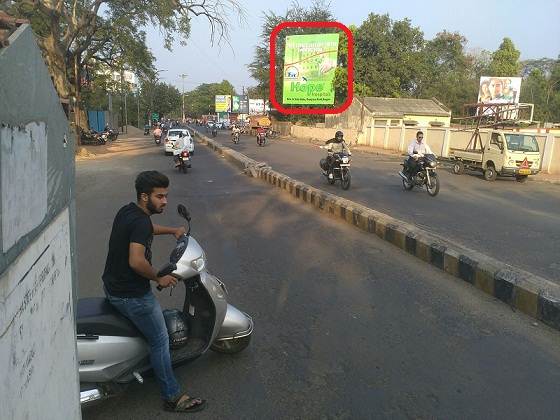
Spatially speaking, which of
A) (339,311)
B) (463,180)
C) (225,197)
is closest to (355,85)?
(463,180)

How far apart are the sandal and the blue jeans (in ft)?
0.10

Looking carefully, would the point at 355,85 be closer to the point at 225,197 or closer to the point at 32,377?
the point at 225,197

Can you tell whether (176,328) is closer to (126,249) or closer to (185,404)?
(185,404)

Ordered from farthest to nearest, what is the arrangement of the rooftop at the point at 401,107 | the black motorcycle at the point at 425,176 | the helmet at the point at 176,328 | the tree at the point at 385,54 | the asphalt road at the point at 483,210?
the tree at the point at 385,54, the rooftop at the point at 401,107, the black motorcycle at the point at 425,176, the asphalt road at the point at 483,210, the helmet at the point at 176,328

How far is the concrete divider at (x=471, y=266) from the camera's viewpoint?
161 inches

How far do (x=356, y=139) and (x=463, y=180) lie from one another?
2035 centimetres

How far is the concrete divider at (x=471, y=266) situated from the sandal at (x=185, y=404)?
A: 9.53ft

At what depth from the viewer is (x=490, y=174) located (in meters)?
15.3

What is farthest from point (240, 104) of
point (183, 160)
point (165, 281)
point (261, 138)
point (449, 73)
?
point (165, 281)

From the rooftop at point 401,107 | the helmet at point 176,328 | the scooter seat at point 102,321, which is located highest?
the rooftop at point 401,107

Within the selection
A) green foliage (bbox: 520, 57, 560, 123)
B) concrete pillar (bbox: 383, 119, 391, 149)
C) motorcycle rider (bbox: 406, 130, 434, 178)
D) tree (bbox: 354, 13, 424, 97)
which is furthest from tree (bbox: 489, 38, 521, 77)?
motorcycle rider (bbox: 406, 130, 434, 178)

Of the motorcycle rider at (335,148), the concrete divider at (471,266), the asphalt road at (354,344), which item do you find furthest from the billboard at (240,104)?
the asphalt road at (354,344)

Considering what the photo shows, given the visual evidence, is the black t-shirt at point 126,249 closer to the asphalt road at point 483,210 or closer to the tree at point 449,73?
the asphalt road at point 483,210

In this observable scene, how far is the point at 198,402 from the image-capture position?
108 inches
